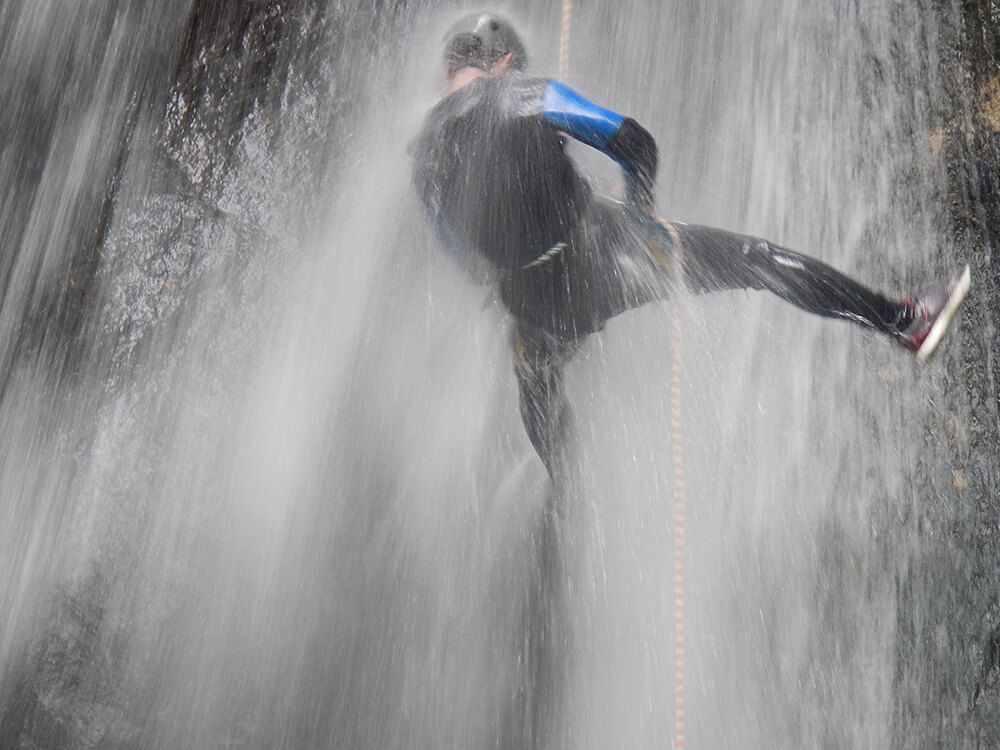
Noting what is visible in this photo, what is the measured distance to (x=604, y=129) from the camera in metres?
2.63

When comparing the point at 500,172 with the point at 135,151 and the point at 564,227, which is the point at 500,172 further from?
the point at 135,151

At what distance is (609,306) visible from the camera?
130 inches

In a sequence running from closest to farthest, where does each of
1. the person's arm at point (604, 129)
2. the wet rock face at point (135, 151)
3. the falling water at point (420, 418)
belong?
the person's arm at point (604, 129), the falling water at point (420, 418), the wet rock face at point (135, 151)

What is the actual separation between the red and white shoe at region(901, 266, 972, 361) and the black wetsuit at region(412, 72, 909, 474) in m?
0.04

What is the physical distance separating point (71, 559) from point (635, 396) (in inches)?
116

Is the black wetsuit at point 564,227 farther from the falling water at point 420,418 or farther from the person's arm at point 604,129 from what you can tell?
the falling water at point 420,418

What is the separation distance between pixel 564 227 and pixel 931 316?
1221 millimetres

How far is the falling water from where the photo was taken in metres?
3.91

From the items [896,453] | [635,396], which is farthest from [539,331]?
[896,453]

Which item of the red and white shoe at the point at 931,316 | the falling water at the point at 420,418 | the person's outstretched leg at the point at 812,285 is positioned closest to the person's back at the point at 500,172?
the person's outstretched leg at the point at 812,285

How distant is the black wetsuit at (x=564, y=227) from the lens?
9.05ft

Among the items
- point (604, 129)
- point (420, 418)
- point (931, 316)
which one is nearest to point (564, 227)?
point (604, 129)

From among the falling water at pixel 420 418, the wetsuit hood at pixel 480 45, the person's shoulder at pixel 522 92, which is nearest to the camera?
the person's shoulder at pixel 522 92

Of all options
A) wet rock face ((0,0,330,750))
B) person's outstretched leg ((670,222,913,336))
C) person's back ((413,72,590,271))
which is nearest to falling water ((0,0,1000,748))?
wet rock face ((0,0,330,750))
